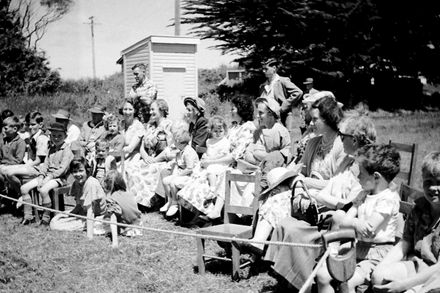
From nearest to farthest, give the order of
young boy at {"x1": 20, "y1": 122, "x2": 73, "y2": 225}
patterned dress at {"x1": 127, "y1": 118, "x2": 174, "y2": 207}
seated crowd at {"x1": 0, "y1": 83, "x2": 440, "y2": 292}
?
seated crowd at {"x1": 0, "y1": 83, "x2": 440, "y2": 292} → young boy at {"x1": 20, "y1": 122, "x2": 73, "y2": 225} → patterned dress at {"x1": 127, "y1": 118, "x2": 174, "y2": 207}

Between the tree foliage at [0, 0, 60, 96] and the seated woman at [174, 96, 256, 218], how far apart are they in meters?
20.7

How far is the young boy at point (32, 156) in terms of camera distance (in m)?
7.73

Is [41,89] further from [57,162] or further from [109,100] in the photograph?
[57,162]

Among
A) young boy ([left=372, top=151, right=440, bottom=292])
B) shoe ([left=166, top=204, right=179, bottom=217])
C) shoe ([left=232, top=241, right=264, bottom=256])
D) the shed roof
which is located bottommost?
shoe ([left=166, top=204, right=179, bottom=217])

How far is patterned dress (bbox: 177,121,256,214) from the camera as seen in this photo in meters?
6.41

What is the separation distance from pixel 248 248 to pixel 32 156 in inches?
209

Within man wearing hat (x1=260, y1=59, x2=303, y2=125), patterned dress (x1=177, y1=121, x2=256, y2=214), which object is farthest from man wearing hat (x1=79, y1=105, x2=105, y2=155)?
man wearing hat (x1=260, y1=59, x2=303, y2=125)

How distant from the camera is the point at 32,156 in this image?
27.4 ft

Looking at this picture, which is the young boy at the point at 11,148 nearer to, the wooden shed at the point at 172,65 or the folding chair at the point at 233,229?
the folding chair at the point at 233,229

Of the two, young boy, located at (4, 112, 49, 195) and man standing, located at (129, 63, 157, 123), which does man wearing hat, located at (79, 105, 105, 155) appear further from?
man standing, located at (129, 63, 157, 123)

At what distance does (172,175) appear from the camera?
717 cm

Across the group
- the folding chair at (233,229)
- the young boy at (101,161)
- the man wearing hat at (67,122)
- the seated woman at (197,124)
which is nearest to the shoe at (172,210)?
the seated woman at (197,124)

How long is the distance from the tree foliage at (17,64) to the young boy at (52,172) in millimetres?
18639

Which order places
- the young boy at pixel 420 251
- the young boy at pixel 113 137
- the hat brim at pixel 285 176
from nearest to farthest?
the young boy at pixel 420 251, the hat brim at pixel 285 176, the young boy at pixel 113 137
